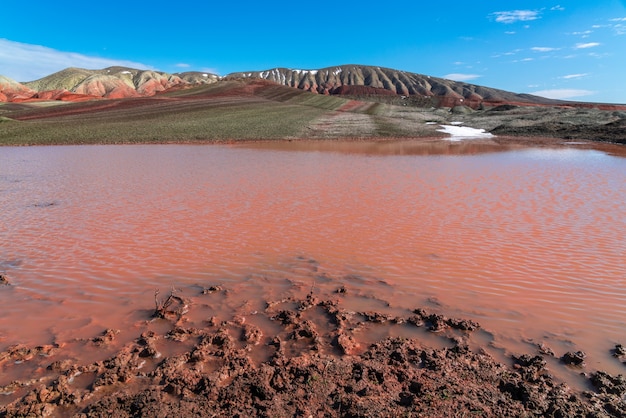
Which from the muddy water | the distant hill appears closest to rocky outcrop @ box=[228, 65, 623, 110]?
the distant hill

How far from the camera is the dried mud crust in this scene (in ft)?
13.6

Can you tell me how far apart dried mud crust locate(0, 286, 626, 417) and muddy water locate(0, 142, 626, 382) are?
60 cm

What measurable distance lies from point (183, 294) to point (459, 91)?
606 feet

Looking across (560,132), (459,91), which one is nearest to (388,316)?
(560,132)

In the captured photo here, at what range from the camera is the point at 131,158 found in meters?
25.6

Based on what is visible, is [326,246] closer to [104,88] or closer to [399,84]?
[104,88]

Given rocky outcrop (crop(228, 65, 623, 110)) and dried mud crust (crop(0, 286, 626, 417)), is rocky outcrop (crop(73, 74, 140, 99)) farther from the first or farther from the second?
dried mud crust (crop(0, 286, 626, 417))

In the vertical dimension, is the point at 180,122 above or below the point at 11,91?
below

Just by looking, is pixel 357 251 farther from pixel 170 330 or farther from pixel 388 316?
pixel 170 330

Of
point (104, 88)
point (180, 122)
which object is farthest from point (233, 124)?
point (104, 88)

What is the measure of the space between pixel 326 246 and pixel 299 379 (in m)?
4.74

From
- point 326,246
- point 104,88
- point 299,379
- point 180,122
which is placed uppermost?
point 104,88

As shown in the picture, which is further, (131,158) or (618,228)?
(131,158)

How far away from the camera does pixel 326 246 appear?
9.16 meters
